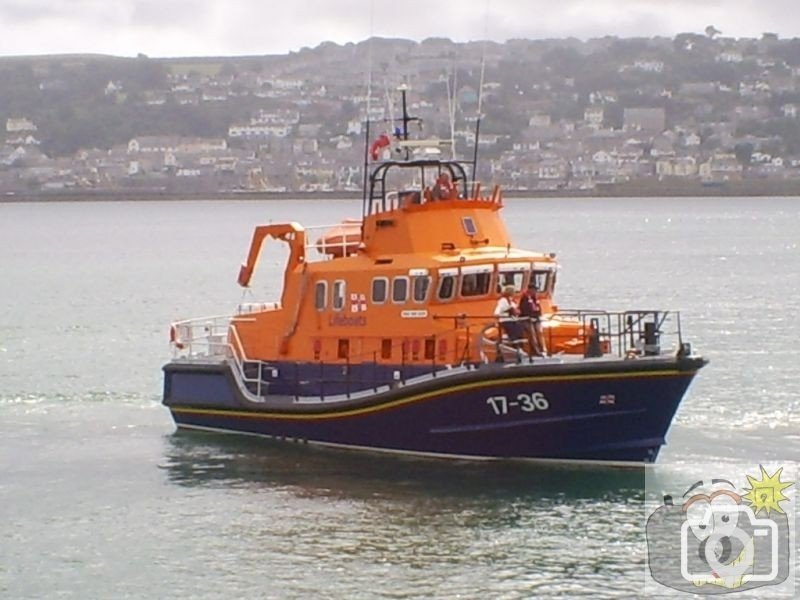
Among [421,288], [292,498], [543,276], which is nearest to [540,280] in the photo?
[543,276]

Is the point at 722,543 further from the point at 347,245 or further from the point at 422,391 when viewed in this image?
the point at 347,245

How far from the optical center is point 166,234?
424 feet

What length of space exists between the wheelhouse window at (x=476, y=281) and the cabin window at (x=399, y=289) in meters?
0.79

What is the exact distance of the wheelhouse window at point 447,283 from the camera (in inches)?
944

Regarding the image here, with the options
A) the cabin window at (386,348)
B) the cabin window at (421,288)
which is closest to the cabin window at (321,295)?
the cabin window at (386,348)

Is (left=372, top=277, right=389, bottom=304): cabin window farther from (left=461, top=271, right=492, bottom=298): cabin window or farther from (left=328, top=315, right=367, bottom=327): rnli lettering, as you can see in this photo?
(left=461, top=271, right=492, bottom=298): cabin window

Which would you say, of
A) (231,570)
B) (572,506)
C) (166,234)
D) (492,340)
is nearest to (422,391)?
(492,340)

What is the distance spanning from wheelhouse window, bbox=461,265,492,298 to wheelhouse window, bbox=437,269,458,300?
12 cm

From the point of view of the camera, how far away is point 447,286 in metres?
24.1

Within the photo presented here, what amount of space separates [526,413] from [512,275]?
90.5 inches

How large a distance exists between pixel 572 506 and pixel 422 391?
2.93 m

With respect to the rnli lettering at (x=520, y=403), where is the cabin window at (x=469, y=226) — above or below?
above

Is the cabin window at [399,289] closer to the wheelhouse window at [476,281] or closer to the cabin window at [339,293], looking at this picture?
the wheelhouse window at [476,281]

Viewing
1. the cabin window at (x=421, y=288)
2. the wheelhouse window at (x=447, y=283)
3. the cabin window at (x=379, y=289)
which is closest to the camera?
the wheelhouse window at (x=447, y=283)
